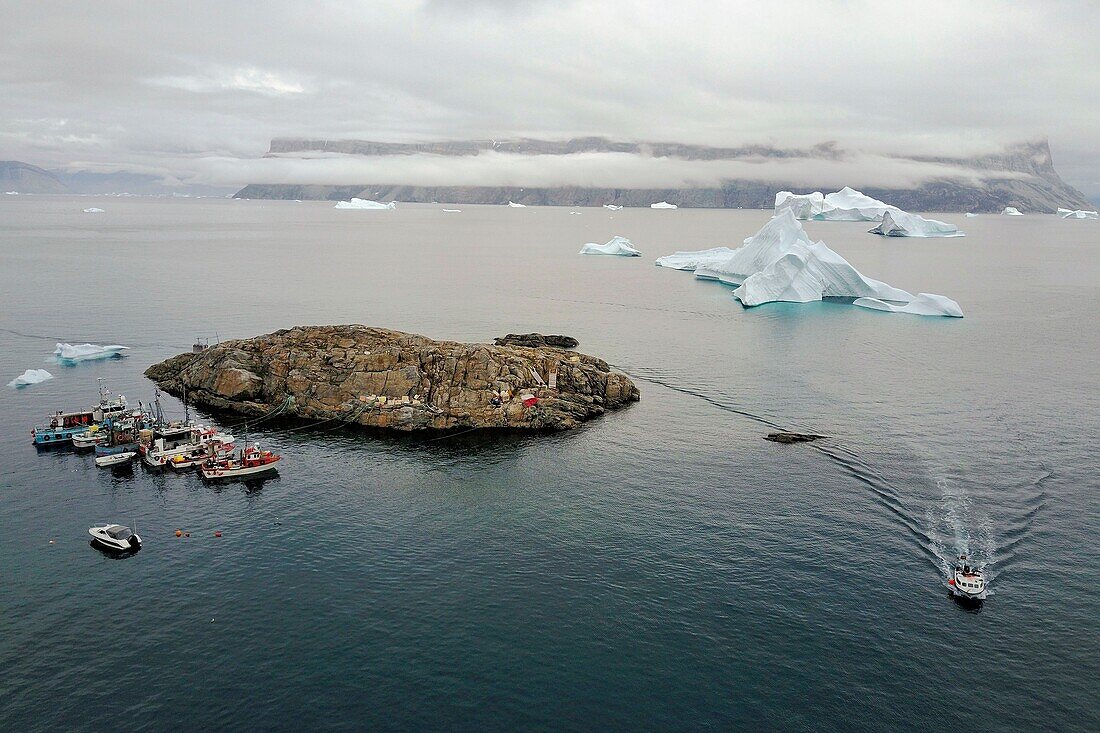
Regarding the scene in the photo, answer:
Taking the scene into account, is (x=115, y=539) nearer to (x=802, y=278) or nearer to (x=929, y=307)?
(x=802, y=278)

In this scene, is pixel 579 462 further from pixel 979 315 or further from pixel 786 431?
pixel 979 315

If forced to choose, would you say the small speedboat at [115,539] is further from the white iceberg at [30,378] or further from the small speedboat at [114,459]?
the white iceberg at [30,378]

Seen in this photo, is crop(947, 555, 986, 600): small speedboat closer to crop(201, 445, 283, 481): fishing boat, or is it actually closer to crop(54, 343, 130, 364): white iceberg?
crop(201, 445, 283, 481): fishing boat

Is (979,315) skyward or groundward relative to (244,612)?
skyward

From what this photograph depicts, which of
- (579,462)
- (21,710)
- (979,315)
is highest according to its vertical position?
(979,315)

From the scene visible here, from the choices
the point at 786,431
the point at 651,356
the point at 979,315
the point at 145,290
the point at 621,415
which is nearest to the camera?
the point at 786,431

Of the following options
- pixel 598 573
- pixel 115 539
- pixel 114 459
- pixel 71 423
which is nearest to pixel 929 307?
pixel 598 573

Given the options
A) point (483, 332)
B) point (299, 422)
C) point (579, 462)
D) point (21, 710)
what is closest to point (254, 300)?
point (483, 332)
